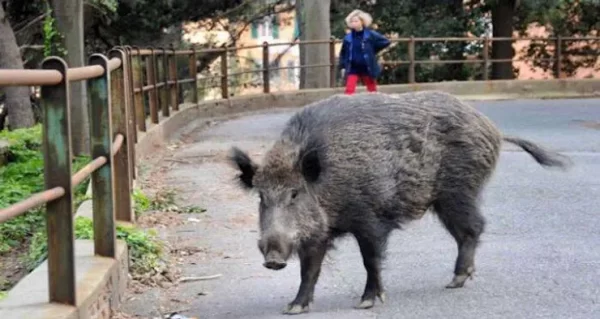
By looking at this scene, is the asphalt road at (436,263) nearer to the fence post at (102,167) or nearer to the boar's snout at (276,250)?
the fence post at (102,167)

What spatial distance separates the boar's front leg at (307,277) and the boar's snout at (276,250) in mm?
448

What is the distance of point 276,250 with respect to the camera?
5.17 metres

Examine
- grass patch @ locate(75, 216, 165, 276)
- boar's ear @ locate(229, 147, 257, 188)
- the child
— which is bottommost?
grass patch @ locate(75, 216, 165, 276)

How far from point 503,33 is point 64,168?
26088 millimetres

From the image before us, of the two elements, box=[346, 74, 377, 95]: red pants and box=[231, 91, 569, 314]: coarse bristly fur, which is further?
box=[346, 74, 377, 95]: red pants

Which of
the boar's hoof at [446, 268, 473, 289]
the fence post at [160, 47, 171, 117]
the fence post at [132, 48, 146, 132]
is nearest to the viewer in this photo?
the boar's hoof at [446, 268, 473, 289]

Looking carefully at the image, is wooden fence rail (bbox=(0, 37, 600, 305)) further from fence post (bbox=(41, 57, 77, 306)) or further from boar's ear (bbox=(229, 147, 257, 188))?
boar's ear (bbox=(229, 147, 257, 188))

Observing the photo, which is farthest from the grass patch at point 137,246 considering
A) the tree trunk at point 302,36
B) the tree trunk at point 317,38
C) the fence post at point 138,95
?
the tree trunk at point 302,36

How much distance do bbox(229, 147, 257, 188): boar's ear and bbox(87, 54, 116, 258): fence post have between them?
2.30 feet

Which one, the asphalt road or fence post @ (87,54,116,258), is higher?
fence post @ (87,54,116,258)

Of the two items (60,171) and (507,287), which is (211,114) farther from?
(60,171)

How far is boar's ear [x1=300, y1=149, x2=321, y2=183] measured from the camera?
18.2 ft

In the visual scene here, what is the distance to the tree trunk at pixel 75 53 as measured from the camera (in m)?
12.3

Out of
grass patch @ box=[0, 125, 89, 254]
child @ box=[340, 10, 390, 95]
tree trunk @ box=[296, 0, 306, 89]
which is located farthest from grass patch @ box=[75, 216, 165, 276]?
tree trunk @ box=[296, 0, 306, 89]
